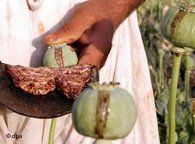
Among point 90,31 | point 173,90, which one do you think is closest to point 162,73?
point 90,31

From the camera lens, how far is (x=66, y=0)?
74.5 inches

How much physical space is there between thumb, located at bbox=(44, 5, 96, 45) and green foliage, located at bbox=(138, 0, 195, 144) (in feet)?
0.75

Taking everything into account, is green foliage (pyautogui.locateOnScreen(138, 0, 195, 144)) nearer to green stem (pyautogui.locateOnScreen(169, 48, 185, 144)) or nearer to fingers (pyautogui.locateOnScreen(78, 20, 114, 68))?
fingers (pyautogui.locateOnScreen(78, 20, 114, 68))

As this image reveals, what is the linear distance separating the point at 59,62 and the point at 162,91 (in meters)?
1.36

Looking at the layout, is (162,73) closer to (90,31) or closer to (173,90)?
(90,31)

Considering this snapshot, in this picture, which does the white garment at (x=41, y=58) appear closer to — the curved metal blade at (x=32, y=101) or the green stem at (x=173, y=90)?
the curved metal blade at (x=32, y=101)

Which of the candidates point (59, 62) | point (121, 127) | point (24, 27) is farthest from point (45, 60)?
point (121, 127)

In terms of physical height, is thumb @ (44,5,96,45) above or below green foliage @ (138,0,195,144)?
above

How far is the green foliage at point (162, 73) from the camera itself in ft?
8.92

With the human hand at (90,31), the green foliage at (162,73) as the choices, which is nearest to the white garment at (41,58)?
the human hand at (90,31)

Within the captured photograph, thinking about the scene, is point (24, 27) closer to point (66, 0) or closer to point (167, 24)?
point (66, 0)

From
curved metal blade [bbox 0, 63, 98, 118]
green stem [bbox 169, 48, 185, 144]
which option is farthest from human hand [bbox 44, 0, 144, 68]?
green stem [bbox 169, 48, 185, 144]

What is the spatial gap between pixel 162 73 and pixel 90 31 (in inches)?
59.6

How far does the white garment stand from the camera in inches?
72.2
